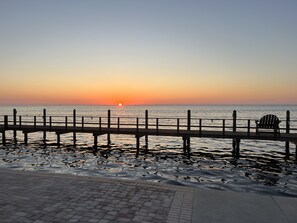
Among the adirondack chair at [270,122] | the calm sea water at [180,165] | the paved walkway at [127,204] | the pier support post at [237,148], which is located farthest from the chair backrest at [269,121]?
the paved walkway at [127,204]

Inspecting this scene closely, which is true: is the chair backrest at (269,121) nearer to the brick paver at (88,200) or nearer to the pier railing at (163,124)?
the pier railing at (163,124)

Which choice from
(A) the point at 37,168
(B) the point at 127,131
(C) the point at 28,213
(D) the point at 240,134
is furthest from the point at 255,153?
(C) the point at 28,213

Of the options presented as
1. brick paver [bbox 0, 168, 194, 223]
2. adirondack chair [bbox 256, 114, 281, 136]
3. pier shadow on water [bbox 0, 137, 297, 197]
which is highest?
adirondack chair [bbox 256, 114, 281, 136]

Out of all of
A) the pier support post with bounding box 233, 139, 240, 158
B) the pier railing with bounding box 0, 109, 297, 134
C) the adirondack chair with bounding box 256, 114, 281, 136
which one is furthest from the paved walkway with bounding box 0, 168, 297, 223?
the pier support post with bounding box 233, 139, 240, 158

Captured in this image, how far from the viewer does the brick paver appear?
18.2 ft

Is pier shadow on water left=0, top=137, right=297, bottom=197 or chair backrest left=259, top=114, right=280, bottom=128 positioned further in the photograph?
chair backrest left=259, top=114, right=280, bottom=128

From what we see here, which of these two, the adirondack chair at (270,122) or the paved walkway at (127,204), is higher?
the adirondack chair at (270,122)

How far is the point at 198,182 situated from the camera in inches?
455

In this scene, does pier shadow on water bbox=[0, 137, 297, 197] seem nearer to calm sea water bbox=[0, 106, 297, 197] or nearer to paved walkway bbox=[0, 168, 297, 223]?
calm sea water bbox=[0, 106, 297, 197]

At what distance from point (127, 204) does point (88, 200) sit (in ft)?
3.26

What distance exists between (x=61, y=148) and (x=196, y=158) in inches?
430

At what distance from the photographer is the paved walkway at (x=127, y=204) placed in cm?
553

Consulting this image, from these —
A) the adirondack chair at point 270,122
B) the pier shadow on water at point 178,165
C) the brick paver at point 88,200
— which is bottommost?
the pier shadow on water at point 178,165

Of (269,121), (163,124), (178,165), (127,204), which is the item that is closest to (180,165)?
(178,165)
